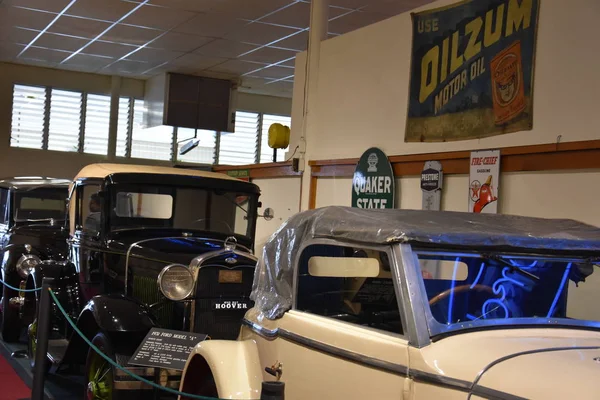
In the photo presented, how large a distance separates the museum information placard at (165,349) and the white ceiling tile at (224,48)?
8.48 meters

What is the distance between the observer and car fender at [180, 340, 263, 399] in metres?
3.38

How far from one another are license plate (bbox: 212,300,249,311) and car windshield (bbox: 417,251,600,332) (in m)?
2.54

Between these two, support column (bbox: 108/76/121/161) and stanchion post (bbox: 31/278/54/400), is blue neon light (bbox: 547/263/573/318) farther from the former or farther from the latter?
support column (bbox: 108/76/121/161)

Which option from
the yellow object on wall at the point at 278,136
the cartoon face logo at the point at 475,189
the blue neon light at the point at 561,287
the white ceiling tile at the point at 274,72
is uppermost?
the white ceiling tile at the point at 274,72

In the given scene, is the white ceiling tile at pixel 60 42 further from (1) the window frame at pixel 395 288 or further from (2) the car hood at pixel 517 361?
(2) the car hood at pixel 517 361

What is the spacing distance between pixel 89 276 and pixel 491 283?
3966 millimetres

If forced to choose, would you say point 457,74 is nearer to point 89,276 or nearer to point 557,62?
point 557,62

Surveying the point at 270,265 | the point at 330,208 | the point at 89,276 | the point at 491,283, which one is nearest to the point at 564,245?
the point at 491,283

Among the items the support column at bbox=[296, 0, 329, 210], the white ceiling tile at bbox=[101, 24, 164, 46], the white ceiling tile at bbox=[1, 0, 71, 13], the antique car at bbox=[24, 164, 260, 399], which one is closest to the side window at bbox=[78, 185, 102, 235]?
the antique car at bbox=[24, 164, 260, 399]

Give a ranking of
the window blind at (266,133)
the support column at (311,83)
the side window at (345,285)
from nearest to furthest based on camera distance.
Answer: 1. the side window at (345,285)
2. the support column at (311,83)
3. the window blind at (266,133)

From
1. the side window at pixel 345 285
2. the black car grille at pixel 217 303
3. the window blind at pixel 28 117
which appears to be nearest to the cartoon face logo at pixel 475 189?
the black car grille at pixel 217 303

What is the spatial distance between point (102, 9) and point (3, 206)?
140 inches

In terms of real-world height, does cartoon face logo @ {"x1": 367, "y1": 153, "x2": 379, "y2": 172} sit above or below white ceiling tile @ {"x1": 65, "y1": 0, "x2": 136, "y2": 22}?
below

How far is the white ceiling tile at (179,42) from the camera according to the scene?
1217 cm
